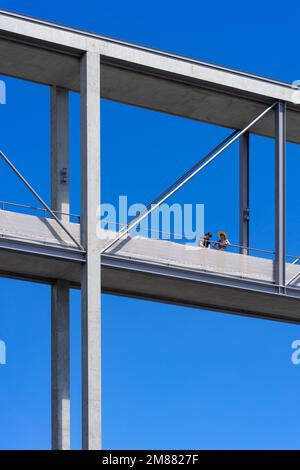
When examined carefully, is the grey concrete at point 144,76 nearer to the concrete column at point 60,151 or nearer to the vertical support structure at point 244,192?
the concrete column at point 60,151

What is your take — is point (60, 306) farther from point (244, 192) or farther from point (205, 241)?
point (244, 192)

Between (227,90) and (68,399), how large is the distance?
11.7 meters

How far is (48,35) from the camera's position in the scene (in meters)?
52.2

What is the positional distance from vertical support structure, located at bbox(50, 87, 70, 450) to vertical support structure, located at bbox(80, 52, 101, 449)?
56.5 inches

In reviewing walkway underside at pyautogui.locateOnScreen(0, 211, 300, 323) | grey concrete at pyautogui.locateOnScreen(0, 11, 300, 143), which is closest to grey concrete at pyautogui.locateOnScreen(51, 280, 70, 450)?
walkway underside at pyautogui.locateOnScreen(0, 211, 300, 323)

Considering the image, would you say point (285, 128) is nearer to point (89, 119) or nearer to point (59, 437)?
point (89, 119)

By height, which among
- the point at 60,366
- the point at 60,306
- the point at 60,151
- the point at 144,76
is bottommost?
the point at 60,366

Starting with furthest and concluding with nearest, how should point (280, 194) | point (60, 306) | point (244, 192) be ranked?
point (244, 192), point (280, 194), point (60, 306)

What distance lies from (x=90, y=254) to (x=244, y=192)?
31.4ft

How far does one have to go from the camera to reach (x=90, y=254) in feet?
172

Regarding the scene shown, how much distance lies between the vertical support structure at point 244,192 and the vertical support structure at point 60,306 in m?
7.30

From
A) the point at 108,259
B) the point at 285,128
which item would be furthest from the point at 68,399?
the point at 285,128

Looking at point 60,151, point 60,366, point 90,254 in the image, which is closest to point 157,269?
point 90,254

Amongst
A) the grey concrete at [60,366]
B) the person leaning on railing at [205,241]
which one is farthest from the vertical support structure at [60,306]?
the person leaning on railing at [205,241]
